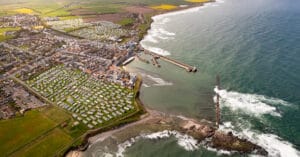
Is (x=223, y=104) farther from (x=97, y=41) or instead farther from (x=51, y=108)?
(x=97, y=41)

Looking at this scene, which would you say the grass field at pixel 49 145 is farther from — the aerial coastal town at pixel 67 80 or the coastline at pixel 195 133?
the coastline at pixel 195 133

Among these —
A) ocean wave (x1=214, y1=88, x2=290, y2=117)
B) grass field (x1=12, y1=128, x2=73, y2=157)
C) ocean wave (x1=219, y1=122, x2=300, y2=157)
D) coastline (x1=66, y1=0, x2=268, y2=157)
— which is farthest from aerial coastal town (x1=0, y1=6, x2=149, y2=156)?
ocean wave (x1=219, y1=122, x2=300, y2=157)

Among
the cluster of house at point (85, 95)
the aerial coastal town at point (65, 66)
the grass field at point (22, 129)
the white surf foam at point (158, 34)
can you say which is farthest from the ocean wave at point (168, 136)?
the white surf foam at point (158, 34)

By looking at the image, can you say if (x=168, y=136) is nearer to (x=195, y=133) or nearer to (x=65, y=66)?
(x=195, y=133)

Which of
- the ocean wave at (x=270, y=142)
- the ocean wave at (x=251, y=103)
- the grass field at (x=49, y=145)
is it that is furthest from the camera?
the ocean wave at (x=251, y=103)

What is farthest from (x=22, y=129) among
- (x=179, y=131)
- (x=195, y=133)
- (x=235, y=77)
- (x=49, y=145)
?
(x=235, y=77)

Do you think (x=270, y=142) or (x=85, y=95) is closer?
(x=270, y=142)

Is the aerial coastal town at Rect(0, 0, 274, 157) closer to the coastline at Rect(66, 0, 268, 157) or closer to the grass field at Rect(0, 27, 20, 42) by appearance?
the grass field at Rect(0, 27, 20, 42)
